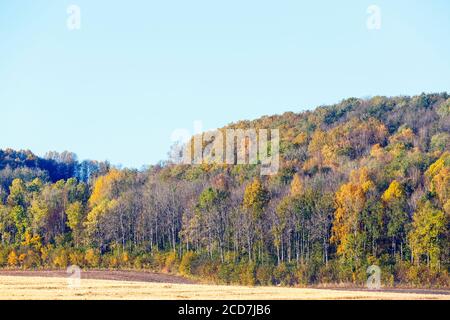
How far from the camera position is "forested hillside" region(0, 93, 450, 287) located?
62.3m

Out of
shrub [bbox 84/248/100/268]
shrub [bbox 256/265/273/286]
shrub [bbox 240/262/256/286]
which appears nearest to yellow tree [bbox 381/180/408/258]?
shrub [bbox 256/265/273/286]

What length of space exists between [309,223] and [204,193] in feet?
36.6

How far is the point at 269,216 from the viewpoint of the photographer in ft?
226

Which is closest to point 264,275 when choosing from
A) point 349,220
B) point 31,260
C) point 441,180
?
point 349,220

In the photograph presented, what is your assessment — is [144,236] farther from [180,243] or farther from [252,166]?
[252,166]

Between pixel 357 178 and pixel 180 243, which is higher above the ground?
pixel 357 178

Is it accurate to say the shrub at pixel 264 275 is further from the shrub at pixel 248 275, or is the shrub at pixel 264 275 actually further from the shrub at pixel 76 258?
the shrub at pixel 76 258

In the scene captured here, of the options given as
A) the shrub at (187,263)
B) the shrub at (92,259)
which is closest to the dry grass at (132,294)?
the shrub at (187,263)

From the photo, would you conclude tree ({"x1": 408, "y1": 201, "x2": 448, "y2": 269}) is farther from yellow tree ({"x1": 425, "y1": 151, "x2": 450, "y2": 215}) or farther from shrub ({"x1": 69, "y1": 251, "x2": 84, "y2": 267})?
shrub ({"x1": 69, "y1": 251, "x2": 84, "y2": 267})

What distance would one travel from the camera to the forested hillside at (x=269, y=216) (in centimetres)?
6231

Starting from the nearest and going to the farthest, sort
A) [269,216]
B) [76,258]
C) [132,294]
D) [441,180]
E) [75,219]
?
1. [132,294]
2. [441,180]
3. [269,216]
4. [76,258]
5. [75,219]

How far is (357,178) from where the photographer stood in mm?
72438

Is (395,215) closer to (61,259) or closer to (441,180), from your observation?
(441,180)
